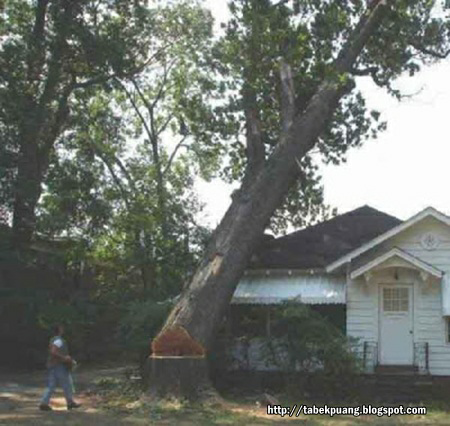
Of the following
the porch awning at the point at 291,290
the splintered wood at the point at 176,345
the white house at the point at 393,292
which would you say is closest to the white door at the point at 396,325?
the white house at the point at 393,292

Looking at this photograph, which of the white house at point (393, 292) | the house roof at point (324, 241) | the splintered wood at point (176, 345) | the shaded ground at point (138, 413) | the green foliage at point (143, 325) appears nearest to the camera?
the shaded ground at point (138, 413)

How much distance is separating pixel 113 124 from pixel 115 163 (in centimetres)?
206

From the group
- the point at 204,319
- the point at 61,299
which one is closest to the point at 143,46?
the point at 61,299

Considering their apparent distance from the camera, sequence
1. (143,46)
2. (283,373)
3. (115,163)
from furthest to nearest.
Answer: (115,163) → (143,46) → (283,373)

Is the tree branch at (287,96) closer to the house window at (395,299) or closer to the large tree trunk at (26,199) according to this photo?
the house window at (395,299)

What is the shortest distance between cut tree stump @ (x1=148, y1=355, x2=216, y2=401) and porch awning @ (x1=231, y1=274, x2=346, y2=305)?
3987mm

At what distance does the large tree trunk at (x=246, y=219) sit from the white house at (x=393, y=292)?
2.47 meters

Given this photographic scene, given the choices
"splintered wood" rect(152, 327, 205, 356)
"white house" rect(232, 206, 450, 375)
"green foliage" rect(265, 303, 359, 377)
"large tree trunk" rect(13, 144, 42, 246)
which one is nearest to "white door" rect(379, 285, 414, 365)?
"white house" rect(232, 206, 450, 375)

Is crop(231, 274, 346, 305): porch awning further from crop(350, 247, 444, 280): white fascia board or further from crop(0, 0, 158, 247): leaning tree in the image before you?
crop(0, 0, 158, 247): leaning tree

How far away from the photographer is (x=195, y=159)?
3809 cm

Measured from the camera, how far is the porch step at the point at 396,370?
17547 mm

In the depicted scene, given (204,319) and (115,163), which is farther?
(115,163)

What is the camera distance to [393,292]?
61.4 feet

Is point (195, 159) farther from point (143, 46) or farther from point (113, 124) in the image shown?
point (143, 46)
